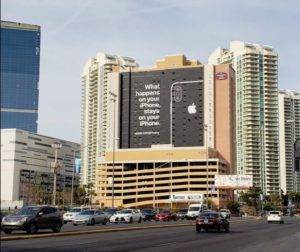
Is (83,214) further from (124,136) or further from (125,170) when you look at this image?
(124,136)

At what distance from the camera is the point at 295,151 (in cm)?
1338

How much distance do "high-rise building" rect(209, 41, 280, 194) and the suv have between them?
417 ft

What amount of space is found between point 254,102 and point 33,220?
150 m

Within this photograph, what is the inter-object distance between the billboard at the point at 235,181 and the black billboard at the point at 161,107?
63.4 meters

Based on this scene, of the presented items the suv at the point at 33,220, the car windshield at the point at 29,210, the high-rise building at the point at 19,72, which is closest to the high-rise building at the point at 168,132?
the suv at the point at 33,220

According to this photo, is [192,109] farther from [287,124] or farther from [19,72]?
[19,72]

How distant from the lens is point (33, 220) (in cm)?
2964

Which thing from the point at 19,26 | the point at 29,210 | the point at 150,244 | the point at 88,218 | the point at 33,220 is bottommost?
the point at 88,218

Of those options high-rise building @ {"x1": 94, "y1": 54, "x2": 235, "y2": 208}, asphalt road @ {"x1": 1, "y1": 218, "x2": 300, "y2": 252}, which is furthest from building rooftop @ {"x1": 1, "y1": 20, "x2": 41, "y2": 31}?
high-rise building @ {"x1": 94, "y1": 54, "x2": 235, "y2": 208}

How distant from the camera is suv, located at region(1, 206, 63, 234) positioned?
1115 inches

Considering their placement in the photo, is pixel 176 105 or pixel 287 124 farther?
pixel 176 105

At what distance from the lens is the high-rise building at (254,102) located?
532ft

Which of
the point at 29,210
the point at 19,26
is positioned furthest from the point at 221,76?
the point at 19,26

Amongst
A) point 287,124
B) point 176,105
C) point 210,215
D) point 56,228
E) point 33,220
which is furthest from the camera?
point 176,105
